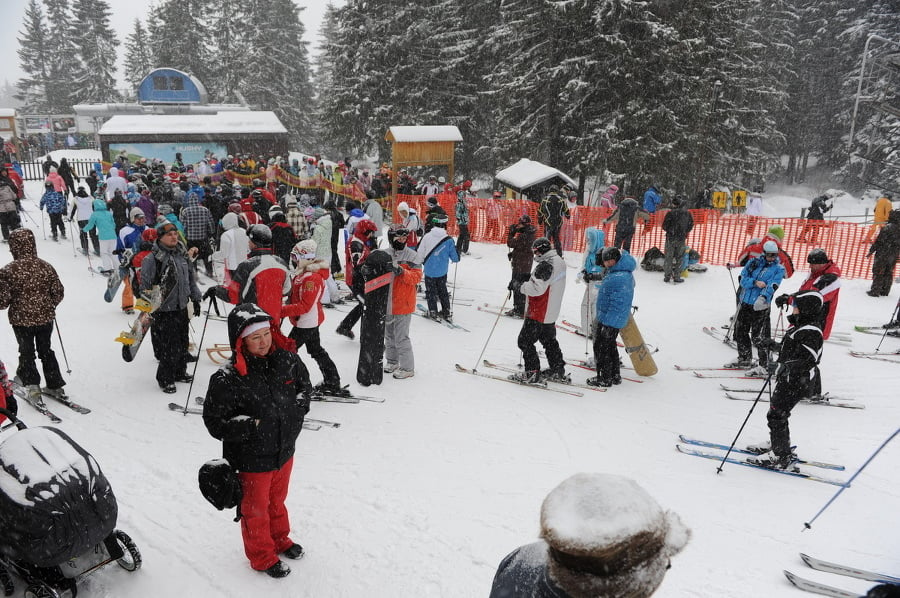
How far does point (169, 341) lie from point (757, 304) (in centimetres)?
760

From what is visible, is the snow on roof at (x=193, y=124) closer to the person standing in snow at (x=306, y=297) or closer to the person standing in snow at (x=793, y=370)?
the person standing in snow at (x=306, y=297)

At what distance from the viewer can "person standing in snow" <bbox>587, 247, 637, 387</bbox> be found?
23.6 ft

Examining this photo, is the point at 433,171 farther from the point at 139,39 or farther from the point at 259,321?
the point at 139,39

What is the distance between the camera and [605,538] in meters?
1.37

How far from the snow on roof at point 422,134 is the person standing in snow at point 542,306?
11164mm

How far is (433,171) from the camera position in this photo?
99.5 feet

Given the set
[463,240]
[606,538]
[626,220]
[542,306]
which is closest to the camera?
[606,538]

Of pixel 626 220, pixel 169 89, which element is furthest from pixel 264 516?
pixel 169 89

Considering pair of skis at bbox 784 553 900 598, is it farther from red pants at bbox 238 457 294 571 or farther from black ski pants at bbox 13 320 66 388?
black ski pants at bbox 13 320 66 388

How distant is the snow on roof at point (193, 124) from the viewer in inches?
1031

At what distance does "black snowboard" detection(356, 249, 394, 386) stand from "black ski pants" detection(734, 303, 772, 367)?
5.12 meters

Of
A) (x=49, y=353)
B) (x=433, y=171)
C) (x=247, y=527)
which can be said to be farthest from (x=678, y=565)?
(x=433, y=171)

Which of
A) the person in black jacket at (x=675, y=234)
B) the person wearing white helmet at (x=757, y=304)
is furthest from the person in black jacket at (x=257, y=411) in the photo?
the person in black jacket at (x=675, y=234)

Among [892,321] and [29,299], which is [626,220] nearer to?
[892,321]
